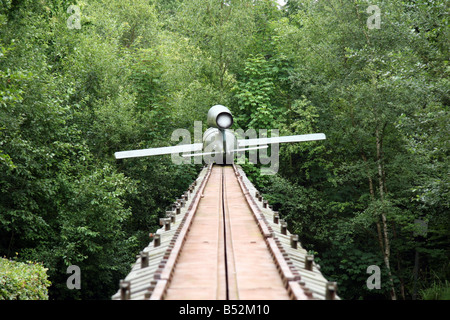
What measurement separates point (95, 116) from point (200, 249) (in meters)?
18.7

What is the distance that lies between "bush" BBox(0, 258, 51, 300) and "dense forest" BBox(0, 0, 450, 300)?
3000 millimetres

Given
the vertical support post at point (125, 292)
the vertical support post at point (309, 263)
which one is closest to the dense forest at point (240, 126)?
the vertical support post at point (125, 292)

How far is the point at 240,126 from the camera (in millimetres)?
32562

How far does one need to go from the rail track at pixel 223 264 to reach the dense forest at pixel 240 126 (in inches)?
256

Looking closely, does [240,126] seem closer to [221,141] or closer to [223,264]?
[221,141]

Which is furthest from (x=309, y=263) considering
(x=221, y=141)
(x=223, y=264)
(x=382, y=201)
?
(x=382, y=201)

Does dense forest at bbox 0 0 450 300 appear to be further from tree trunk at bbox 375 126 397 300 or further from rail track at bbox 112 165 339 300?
rail track at bbox 112 165 339 300

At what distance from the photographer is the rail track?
586cm

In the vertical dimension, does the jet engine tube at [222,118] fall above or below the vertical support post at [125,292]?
above

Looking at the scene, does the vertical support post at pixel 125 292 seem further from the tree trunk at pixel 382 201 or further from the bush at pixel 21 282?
the tree trunk at pixel 382 201

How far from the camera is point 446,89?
14.6 m

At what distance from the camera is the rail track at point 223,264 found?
5.86 m
